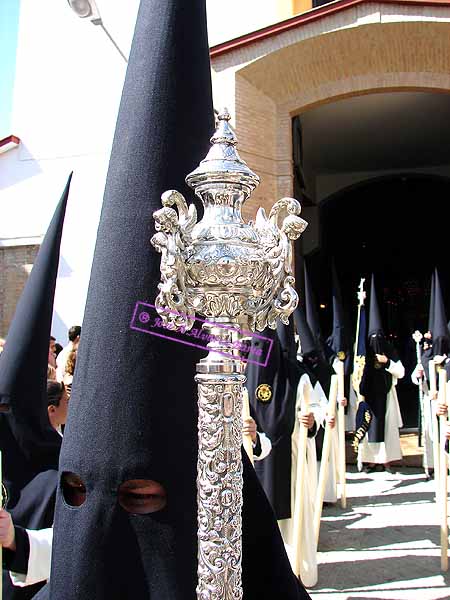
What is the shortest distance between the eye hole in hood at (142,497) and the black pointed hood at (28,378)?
1.00 m

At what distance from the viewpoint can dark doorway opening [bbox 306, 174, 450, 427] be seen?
19.0 m

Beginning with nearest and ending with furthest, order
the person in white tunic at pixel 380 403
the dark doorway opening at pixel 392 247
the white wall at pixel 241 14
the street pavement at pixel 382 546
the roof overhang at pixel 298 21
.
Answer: the street pavement at pixel 382 546 → the person in white tunic at pixel 380 403 → the roof overhang at pixel 298 21 → the white wall at pixel 241 14 → the dark doorway opening at pixel 392 247

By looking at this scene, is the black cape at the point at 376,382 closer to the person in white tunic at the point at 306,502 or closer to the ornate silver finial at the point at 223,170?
the person in white tunic at the point at 306,502

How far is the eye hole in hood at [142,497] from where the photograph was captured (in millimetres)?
1543

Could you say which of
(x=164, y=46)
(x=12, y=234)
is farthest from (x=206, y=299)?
(x=12, y=234)

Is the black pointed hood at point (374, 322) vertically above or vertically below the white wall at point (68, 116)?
below

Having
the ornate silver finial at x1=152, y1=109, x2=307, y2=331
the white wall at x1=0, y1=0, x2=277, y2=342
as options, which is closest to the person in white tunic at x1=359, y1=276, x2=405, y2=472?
the white wall at x1=0, y1=0, x2=277, y2=342

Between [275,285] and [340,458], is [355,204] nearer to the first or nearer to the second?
[340,458]

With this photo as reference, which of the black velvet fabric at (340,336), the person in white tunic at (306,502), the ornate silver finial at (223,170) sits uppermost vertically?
the black velvet fabric at (340,336)

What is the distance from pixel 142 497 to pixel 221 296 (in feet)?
1.95

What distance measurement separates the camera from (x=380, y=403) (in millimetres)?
8711

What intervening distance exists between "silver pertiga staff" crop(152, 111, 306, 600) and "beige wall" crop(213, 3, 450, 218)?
8.29 metres

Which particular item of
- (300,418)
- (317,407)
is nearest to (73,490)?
(300,418)

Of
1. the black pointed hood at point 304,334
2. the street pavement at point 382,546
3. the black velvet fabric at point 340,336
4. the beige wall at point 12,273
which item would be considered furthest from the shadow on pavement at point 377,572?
the beige wall at point 12,273
